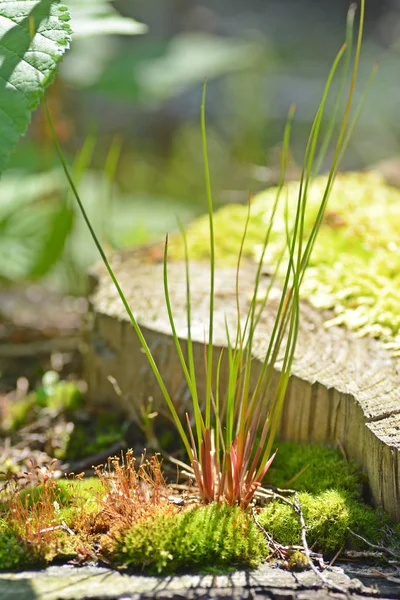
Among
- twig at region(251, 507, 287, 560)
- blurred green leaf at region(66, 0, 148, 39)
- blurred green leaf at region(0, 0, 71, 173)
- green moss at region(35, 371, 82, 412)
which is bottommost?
green moss at region(35, 371, 82, 412)

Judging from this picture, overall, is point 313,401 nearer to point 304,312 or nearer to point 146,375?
point 304,312

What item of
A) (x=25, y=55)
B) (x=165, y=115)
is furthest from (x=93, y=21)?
(x=165, y=115)

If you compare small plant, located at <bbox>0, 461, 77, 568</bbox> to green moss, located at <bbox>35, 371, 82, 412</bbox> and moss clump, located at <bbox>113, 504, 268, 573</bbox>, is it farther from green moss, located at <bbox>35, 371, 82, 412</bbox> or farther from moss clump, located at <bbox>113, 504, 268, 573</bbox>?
green moss, located at <bbox>35, 371, 82, 412</bbox>

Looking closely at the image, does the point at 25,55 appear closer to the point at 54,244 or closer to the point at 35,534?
the point at 35,534

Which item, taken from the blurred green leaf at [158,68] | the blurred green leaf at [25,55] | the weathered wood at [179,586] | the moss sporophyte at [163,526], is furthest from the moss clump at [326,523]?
the blurred green leaf at [158,68]

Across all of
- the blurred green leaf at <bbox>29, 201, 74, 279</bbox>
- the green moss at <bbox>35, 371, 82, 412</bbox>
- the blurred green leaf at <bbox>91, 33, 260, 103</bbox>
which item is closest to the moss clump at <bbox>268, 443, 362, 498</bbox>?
the green moss at <bbox>35, 371, 82, 412</bbox>

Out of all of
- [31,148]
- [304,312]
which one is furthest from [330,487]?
[31,148]
